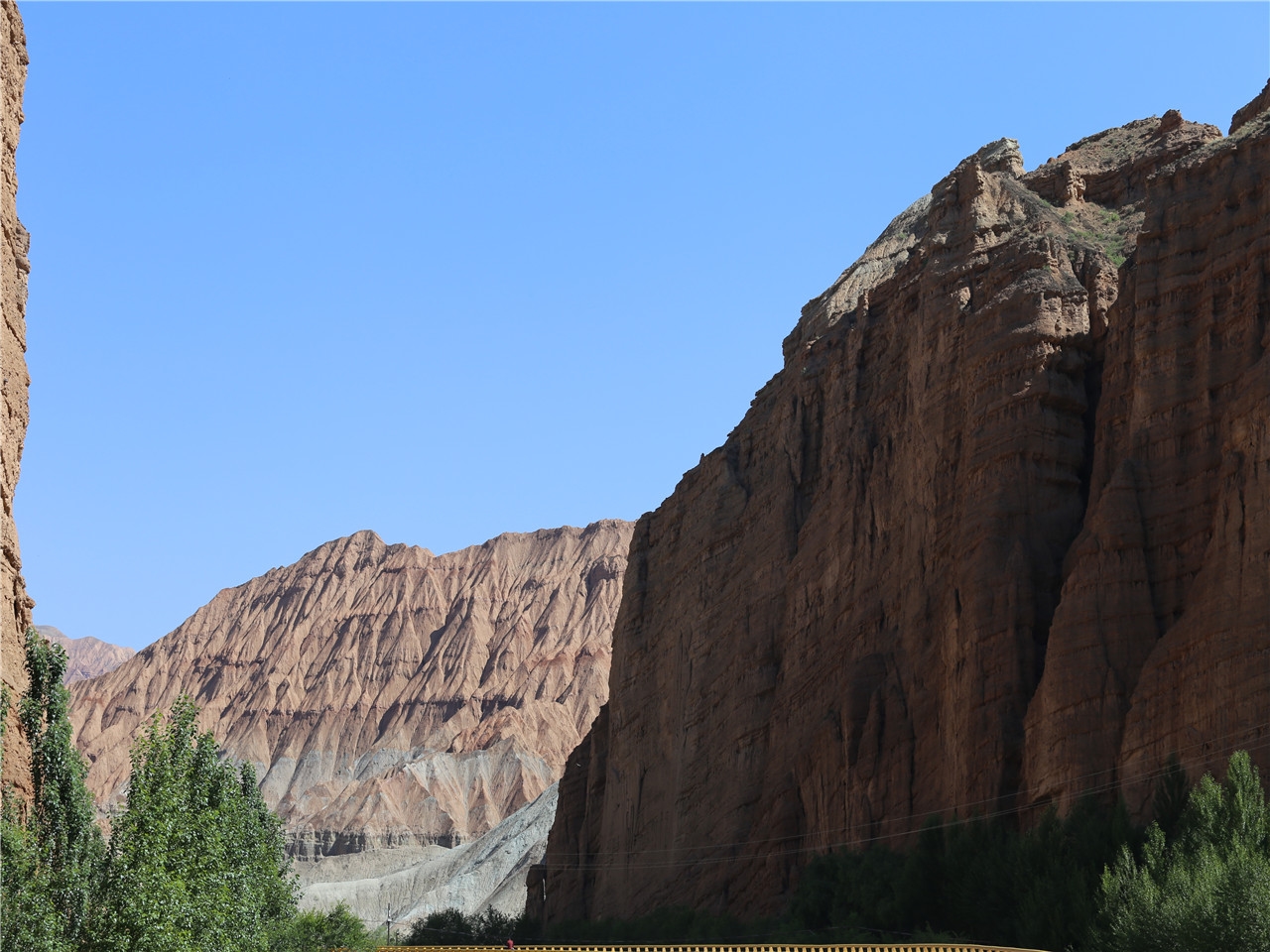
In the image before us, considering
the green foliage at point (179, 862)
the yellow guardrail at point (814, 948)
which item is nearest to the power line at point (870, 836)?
the yellow guardrail at point (814, 948)

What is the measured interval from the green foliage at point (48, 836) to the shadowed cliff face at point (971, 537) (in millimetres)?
30870

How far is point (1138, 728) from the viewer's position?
55.1 meters

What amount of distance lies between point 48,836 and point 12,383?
999 cm

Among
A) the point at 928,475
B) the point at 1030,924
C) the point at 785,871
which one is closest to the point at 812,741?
the point at 785,871

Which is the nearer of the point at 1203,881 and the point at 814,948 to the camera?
the point at 1203,881

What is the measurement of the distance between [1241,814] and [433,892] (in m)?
118

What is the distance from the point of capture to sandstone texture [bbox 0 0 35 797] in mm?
38531

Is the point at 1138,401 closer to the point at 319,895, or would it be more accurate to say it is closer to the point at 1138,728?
the point at 1138,728

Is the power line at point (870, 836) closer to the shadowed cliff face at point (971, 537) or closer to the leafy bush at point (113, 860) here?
the shadowed cliff face at point (971, 537)

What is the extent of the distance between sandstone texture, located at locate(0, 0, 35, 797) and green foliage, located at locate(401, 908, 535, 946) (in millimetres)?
60152

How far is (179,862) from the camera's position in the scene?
3878 cm

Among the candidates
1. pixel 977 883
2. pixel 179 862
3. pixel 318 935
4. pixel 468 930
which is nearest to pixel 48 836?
pixel 179 862

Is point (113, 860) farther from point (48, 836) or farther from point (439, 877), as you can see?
point (439, 877)

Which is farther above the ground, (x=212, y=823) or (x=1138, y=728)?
(x=1138, y=728)
